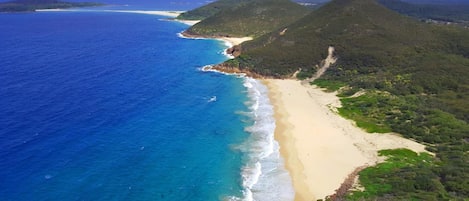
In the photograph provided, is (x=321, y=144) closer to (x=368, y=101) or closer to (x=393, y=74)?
(x=368, y=101)

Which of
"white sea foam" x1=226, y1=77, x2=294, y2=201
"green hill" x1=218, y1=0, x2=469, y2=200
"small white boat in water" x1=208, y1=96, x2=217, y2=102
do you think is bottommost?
"white sea foam" x1=226, y1=77, x2=294, y2=201

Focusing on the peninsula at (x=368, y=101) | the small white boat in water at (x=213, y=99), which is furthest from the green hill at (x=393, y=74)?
the small white boat in water at (x=213, y=99)

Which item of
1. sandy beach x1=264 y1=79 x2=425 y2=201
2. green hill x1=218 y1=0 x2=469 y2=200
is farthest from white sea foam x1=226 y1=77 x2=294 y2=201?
green hill x1=218 y1=0 x2=469 y2=200

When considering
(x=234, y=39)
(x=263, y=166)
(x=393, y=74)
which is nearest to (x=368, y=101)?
(x=393, y=74)

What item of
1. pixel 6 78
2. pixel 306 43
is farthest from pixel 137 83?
pixel 306 43

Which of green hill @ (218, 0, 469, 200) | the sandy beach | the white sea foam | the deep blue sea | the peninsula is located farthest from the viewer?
the sandy beach

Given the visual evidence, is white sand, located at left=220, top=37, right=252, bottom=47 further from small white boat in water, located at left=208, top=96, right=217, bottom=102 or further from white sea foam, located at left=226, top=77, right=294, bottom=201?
white sea foam, located at left=226, top=77, right=294, bottom=201

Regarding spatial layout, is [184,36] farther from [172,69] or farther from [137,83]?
[137,83]

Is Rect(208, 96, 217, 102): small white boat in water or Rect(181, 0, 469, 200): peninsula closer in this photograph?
Rect(181, 0, 469, 200): peninsula

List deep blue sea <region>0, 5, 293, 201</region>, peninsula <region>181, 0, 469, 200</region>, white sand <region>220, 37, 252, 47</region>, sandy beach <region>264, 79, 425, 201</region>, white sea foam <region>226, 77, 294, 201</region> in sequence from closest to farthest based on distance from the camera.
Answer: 1. white sea foam <region>226, 77, 294, 201</region>
2. deep blue sea <region>0, 5, 293, 201</region>
3. peninsula <region>181, 0, 469, 200</region>
4. sandy beach <region>264, 79, 425, 201</region>
5. white sand <region>220, 37, 252, 47</region>
